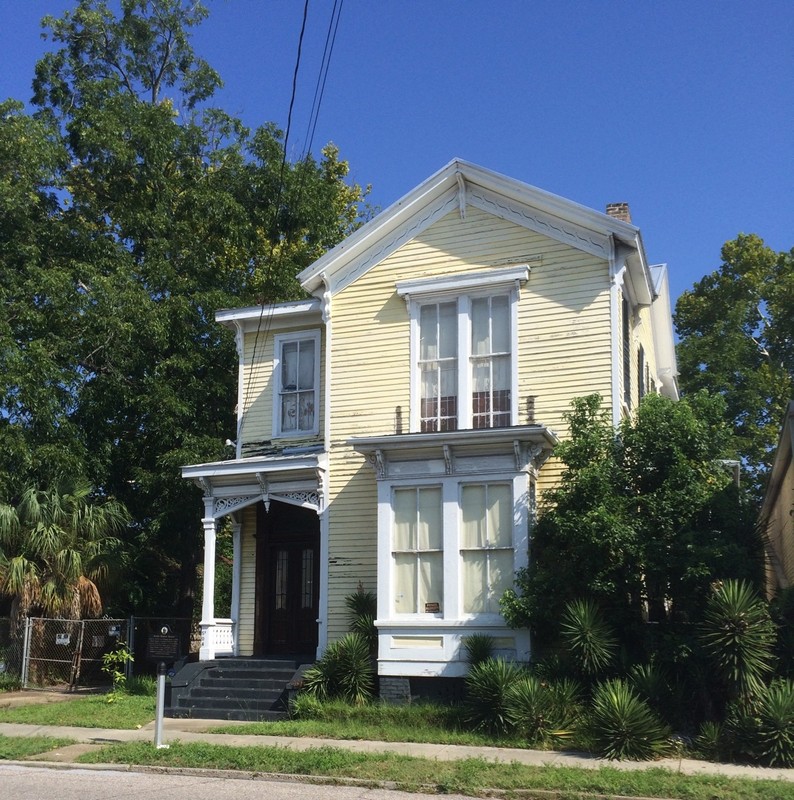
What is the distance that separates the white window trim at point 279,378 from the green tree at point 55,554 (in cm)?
496

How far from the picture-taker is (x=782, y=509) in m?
20.6

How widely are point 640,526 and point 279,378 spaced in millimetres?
8650

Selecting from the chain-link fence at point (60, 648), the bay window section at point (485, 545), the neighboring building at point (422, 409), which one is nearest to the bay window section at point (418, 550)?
the neighboring building at point (422, 409)

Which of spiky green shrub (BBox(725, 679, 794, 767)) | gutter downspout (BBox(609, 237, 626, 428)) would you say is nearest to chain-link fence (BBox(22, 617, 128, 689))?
gutter downspout (BBox(609, 237, 626, 428))

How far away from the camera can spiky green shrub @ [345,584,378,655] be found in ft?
52.3

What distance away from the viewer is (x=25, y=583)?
1969 centimetres

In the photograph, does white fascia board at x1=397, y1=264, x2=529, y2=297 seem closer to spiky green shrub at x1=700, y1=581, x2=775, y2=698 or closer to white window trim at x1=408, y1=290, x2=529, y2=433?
white window trim at x1=408, y1=290, x2=529, y2=433

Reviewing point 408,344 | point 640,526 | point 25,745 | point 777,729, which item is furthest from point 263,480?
point 777,729

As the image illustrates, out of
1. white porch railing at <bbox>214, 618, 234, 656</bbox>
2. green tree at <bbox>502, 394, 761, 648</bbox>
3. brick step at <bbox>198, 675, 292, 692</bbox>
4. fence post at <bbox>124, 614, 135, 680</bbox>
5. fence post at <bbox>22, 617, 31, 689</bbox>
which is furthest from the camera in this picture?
fence post at <bbox>124, 614, 135, 680</bbox>

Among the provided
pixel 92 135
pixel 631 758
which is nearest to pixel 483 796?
pixel 631 758

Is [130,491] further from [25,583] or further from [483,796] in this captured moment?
[483,796]

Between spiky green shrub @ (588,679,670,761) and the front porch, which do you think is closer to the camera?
spiky green shrub @ (588,679,670,761)

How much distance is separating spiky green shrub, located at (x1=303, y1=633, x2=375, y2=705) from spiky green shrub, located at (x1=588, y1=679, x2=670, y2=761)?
4326 mm

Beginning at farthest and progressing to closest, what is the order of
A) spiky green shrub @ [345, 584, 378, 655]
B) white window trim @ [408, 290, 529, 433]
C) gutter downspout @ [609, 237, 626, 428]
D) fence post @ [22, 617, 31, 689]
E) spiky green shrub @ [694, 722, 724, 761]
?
fence post @ [22, 617, 31, 689], white window trim @ [408, 290, 529, 433], gutter downspout @ [609, 237, 626, 428], spiky green shrub @ [345, 584, 378, 655], spiky green shrub @ [694, 722, 724, 761]
